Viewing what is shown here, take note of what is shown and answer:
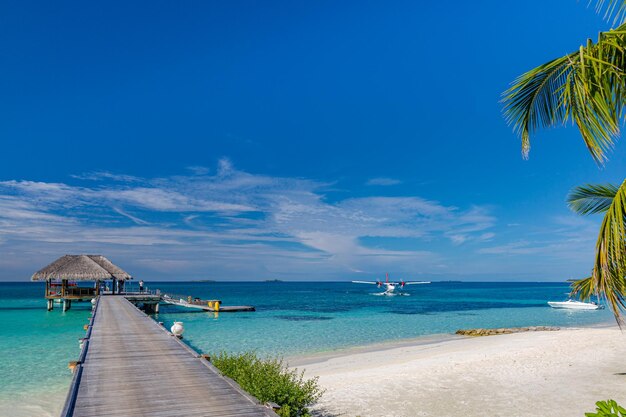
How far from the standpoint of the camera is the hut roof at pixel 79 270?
137ft

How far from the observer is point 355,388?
41.6 ft

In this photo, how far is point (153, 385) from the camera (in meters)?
9.11

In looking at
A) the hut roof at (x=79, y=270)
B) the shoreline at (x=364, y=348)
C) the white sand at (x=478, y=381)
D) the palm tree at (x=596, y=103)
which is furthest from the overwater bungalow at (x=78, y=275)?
the palm tree at (x=596, y=103)

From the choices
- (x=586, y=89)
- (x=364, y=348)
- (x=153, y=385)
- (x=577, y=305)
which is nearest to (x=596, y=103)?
(x=586, y=89)

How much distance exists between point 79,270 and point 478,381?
41.1m

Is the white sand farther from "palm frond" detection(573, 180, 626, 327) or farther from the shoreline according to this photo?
"palm frond" detection(573, 180, 626, 327)

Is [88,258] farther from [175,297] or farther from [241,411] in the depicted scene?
[241,411]

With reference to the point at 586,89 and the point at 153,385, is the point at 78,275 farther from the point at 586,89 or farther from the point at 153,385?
the point at 586,89

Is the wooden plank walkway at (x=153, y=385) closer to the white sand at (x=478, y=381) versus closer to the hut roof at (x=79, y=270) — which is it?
the white sand at (x=478, y=381)

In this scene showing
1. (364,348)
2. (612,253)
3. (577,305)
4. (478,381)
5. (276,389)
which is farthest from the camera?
(577,305)

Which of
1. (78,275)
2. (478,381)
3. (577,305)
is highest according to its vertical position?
(78,275)

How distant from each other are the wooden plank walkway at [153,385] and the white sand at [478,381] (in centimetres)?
320

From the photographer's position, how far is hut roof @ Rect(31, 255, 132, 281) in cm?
4181

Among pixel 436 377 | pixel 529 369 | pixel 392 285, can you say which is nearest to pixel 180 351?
pixel 436 377
